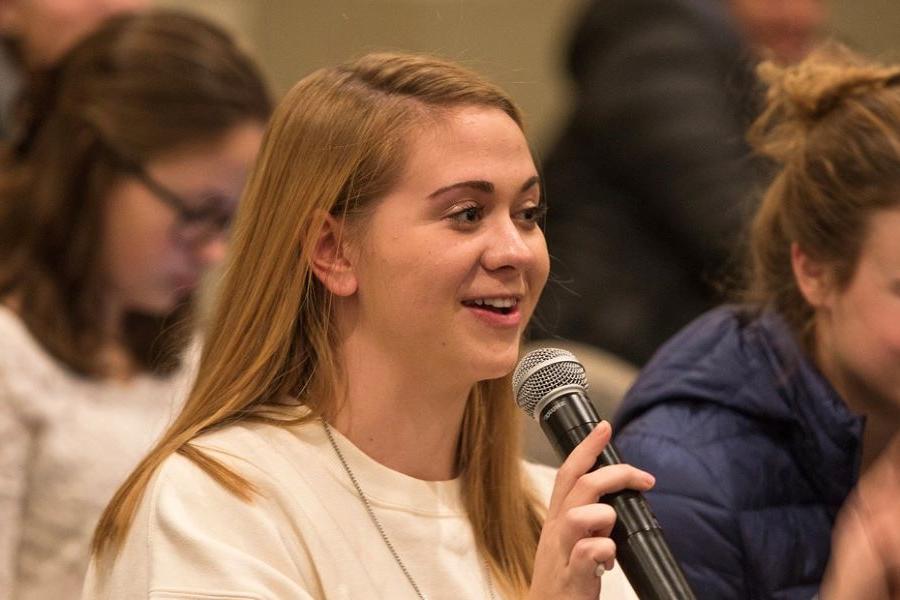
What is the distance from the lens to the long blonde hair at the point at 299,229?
1.96 meters

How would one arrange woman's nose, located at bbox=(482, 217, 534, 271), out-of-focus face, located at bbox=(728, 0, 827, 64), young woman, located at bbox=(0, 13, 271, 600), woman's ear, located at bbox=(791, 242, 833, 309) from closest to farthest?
woman's nose, located at bbox=(482, 217, 534, 271) < woman's ear, located at bbox=(791, 242, 833, 309) < young woman, located at bbox=(0, 13, 271, 600) < out-of-focus face, located at bbox=(728, 0, 827, 64)

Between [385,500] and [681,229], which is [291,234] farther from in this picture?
[681,229]

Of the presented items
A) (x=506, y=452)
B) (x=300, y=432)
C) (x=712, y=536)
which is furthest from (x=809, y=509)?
(x=300, y=432)

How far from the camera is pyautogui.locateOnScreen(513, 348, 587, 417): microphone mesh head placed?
1814 mm

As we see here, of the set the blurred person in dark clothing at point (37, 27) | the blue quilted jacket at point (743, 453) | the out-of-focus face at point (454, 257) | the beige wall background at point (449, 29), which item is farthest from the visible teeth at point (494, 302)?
the beige wall background at point (449, 29)

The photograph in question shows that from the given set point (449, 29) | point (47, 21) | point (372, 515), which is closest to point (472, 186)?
point (372, 515)

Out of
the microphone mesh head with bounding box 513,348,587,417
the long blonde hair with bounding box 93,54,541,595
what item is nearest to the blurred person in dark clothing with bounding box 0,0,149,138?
the long blonde hair with bounding box 93,54,541,595

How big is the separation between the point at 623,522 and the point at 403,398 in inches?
16.5

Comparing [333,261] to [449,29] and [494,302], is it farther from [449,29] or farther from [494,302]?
[449,29]

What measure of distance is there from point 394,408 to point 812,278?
0.73 m

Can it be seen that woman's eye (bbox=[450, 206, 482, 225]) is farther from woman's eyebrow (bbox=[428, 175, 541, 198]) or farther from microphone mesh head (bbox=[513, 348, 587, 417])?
microphone mesh head (bbox=[513, 348, 587, 417])

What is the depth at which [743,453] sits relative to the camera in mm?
2281

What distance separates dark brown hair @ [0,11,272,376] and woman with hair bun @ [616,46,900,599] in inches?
43.4

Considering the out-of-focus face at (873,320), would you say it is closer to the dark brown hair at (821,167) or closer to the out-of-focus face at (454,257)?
the dark brown hair at (821,167)
